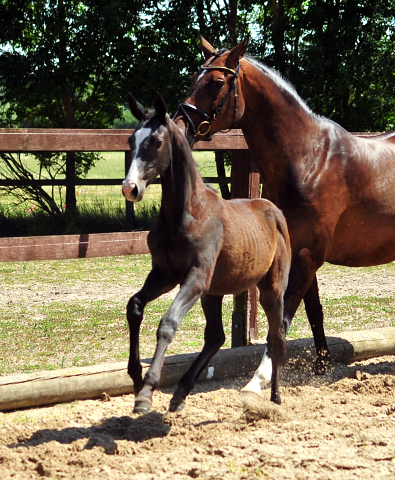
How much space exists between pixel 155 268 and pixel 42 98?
1219cm

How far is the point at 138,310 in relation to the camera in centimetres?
358

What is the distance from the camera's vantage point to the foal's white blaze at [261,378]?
14.1 ft

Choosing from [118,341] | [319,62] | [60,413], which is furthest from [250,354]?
[319,62]

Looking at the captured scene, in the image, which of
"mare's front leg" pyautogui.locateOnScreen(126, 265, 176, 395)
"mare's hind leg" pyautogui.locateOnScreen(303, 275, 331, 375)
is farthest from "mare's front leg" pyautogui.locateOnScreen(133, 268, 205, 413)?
"mare's hind leg" pyautogui.locateOnScreen(303, 275, 331, 375)

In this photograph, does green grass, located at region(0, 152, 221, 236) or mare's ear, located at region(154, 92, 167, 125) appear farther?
green grass, located at region(0, 152, 221, 236)

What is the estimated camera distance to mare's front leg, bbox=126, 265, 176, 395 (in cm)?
358

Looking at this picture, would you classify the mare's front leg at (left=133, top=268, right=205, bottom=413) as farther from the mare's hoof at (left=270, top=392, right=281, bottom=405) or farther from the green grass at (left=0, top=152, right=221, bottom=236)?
the green grass at (left=0, top=152, right=221, bottom=236)

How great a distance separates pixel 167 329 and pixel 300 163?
1.95m

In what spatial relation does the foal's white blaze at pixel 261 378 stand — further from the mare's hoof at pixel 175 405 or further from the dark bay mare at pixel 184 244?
the mare's hoof at pixel 175 405

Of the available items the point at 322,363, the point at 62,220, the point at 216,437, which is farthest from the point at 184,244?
the point at 62,220

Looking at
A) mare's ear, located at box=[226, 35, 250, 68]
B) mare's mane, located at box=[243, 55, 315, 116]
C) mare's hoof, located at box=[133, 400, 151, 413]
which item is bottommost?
mare's hoof, located at box=[133, 400, 151, 413]

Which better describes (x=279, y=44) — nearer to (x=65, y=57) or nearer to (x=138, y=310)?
(x=65, y=57)

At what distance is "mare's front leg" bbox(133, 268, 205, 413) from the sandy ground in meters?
0.30

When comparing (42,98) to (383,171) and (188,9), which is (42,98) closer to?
(188,9)
